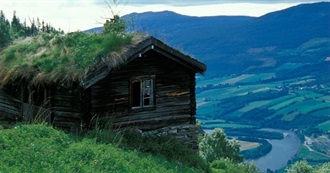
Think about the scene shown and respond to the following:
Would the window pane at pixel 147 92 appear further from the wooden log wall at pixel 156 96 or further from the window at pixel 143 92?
the wooden log wall at pixel 156 96

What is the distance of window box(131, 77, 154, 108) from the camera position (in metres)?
19.2

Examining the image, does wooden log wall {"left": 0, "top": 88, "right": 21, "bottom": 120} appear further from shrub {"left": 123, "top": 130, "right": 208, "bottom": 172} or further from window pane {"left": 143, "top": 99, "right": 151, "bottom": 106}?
shrub {"left": 123, "top": 130, "right": 208, "bottom": 172}

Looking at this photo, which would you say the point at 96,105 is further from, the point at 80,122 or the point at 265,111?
the point at 265,111

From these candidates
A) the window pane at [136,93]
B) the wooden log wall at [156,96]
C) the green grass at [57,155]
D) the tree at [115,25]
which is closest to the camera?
the green grass at [57,155]

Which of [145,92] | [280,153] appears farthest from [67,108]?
[280,153]

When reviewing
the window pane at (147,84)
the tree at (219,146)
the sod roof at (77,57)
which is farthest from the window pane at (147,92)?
the tree at (219,146)

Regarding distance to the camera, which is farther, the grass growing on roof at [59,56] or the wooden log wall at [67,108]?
the wooden log wall at [67,108]

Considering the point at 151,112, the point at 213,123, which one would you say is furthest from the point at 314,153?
the point at 151,112

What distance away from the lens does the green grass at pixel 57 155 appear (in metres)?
10.7

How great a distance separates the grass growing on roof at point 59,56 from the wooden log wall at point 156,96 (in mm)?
939

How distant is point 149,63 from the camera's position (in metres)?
19.2

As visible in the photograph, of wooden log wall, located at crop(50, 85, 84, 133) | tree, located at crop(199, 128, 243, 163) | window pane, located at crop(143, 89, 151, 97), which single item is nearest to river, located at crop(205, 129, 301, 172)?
tree, located at crop(199, 128, 243, 163)

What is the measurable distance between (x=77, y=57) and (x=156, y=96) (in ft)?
11.4

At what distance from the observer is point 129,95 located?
18.7m
